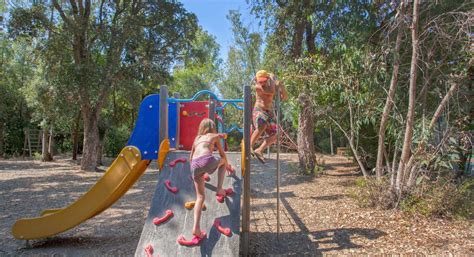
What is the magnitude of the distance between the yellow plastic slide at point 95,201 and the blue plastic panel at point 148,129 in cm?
10

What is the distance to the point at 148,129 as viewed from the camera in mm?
4797

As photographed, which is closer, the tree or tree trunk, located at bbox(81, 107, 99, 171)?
tree trunk, located at bbox(81, 107, 99, 171)

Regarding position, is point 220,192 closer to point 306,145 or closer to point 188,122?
point 188,122

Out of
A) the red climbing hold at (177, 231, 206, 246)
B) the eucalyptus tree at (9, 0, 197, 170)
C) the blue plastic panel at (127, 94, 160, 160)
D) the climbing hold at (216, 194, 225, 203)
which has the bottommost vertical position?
the red climbing hold at (177, 231, 206, 246)

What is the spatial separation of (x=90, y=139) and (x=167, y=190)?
32.4 ft

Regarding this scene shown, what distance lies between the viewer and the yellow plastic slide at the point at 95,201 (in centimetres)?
469

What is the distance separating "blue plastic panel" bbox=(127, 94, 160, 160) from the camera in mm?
4738

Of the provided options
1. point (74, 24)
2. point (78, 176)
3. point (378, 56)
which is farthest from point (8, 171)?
point (378, 56)

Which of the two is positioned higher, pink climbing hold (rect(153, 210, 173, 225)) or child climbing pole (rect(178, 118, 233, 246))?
child climbing pole (rect(178, 118, 233, 246))

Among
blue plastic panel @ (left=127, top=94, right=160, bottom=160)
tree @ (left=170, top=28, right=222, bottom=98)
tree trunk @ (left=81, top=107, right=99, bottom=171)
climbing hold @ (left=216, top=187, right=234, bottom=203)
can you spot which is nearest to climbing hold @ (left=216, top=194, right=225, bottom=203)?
climbing hold @ (left=216, top=187, right=234, bottom=203)

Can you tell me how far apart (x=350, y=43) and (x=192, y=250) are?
17.9 ft

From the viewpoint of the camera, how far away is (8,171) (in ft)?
43.0

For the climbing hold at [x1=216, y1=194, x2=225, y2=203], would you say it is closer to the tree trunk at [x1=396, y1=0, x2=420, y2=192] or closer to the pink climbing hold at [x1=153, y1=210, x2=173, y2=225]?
the pink climbing hold at [x1=153, y1=210, x2=173, y2=225]

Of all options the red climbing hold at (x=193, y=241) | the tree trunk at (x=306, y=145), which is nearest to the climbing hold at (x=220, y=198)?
the red climbing hold at (x=193, y=241)
